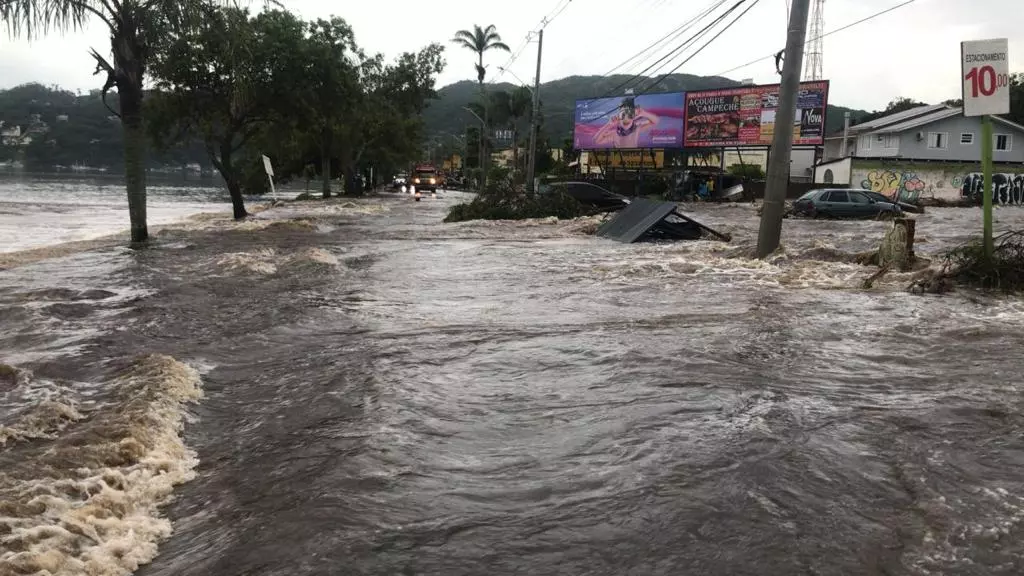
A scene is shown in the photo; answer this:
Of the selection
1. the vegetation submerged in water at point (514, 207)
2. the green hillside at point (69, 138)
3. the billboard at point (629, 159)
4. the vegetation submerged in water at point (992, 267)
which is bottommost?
the vegetation submerged in water at point (992, 267)

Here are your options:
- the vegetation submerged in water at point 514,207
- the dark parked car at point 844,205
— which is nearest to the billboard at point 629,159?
the vegetation submerged in water at point 514,207

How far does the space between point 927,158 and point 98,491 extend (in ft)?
196

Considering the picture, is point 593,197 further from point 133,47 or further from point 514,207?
point 133,47

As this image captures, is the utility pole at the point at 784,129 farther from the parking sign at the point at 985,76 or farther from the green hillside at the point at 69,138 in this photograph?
the green hillside at the point at 69,138

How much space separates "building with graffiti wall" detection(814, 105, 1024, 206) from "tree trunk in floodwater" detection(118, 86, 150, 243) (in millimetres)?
38075

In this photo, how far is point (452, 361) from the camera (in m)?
6.39

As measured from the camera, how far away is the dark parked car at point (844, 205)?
87.1 feet

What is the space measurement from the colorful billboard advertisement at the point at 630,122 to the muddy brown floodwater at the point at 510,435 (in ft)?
120

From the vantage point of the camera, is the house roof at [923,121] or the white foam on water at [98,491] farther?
the house roof at [923,121]

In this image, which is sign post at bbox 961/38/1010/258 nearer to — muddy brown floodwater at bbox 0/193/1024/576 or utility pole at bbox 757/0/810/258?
muddy brown floodwater at bbox 0/193/1024/576

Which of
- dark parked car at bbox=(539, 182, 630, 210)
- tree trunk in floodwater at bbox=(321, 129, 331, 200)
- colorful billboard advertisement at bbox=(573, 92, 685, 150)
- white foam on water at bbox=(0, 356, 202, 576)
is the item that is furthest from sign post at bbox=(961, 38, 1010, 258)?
tree trunk in floodwater at bbox=(321, 129, 331, 200)

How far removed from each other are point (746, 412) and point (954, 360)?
2.74 m

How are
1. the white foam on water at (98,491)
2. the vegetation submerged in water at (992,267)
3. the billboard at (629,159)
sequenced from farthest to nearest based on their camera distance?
the billboard at (629,159), the vegetation submerged in water at (992,267), the white foam on water at (98,491)

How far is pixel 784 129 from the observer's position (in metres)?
13.5
